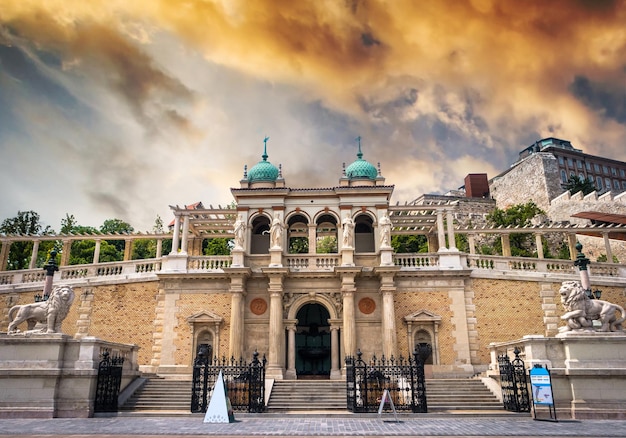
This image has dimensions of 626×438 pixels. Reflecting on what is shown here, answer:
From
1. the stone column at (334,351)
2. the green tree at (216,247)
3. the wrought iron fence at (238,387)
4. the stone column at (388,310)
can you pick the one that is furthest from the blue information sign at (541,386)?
the green tree at (216,247)

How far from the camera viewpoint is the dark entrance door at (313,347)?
27.1 metres

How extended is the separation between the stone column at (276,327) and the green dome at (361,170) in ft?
25.6

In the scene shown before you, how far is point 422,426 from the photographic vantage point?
1362 cm

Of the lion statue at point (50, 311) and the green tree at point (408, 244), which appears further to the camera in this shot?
the green tree at point (408, 244)

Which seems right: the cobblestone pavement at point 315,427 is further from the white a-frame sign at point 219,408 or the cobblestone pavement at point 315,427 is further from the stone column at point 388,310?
the stone column at point 388,310

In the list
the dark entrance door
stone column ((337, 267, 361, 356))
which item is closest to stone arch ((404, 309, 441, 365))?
stone column ((337, 267, 361, 356))

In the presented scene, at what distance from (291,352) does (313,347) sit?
2975 mm

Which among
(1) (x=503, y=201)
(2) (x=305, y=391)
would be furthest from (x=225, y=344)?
(1) (x=503, y=201)

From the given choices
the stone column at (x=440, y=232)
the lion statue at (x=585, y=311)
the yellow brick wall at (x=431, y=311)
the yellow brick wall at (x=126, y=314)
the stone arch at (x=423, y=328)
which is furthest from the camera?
the stone column at (x=440, y=232)

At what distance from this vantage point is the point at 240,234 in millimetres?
26656

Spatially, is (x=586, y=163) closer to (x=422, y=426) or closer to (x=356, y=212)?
(x=356, y=212)

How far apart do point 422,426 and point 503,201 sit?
2613 inches

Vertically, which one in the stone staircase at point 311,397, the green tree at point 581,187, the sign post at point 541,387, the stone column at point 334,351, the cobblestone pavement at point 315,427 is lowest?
the cobblestone pavement at point 315,427

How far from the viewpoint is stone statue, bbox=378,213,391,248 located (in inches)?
1031
